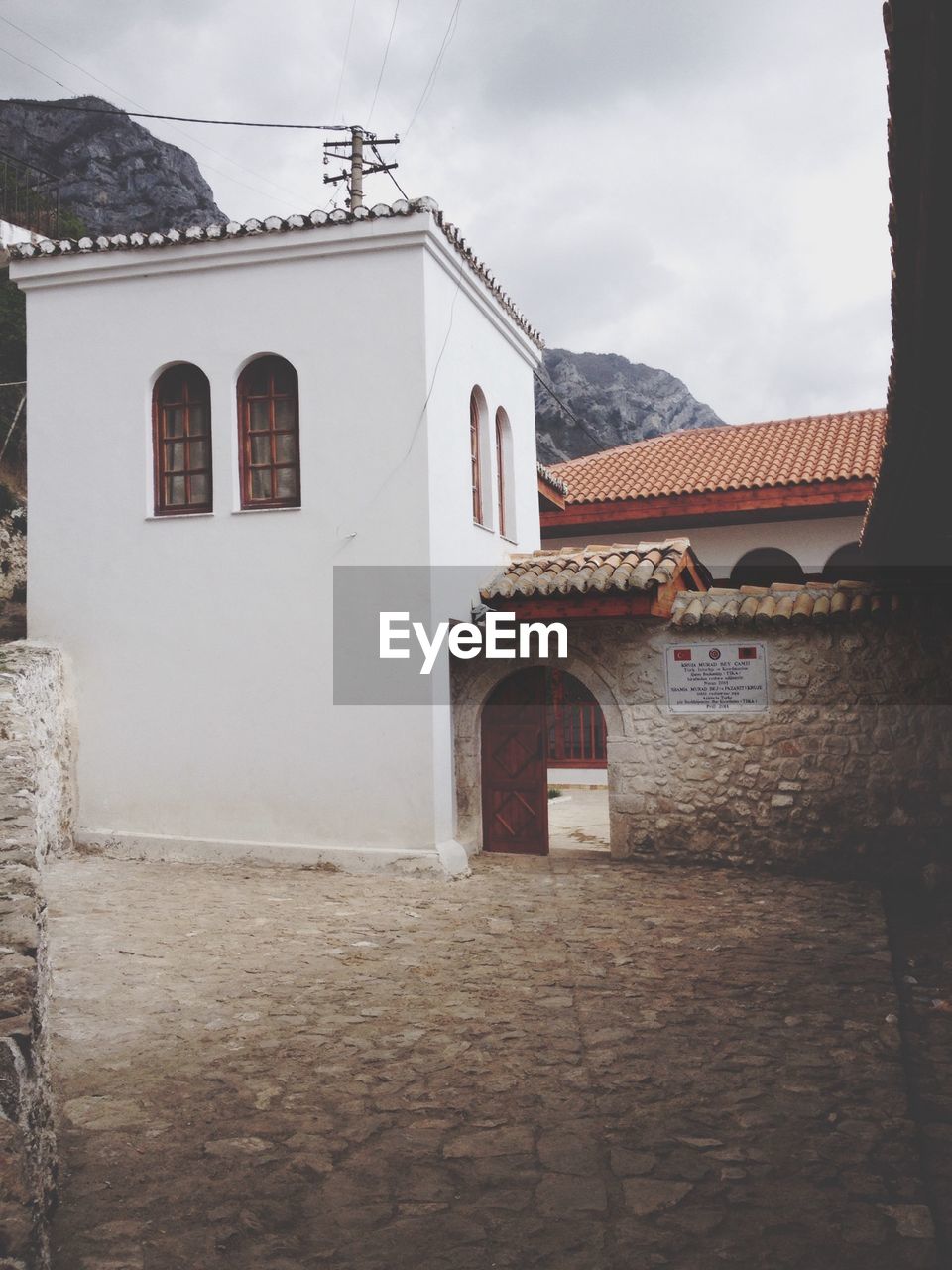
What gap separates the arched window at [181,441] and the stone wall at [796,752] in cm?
389

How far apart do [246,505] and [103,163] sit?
33.6m

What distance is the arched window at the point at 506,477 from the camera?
1151 centimetres

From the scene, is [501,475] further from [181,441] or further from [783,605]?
[783,605]

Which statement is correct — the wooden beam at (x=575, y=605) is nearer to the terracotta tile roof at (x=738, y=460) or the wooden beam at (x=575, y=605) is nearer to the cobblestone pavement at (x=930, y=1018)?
the cobblestone pavement at (x=930, y=1018)

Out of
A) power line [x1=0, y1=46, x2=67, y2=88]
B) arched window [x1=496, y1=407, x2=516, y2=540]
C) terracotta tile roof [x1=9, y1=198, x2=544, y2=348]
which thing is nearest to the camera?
terracotta tile roof [x1=9, y1=198, x2=544, y2=348]

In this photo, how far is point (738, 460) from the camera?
16578mm

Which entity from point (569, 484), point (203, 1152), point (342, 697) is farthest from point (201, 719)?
point (569, 484)

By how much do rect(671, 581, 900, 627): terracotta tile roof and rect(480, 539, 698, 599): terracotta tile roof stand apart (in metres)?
0.40

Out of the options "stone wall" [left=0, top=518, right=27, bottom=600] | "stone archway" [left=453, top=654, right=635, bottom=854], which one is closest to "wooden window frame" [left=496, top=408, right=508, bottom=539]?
"stone archway" [left=453, top=654, right=635, bottom=854]

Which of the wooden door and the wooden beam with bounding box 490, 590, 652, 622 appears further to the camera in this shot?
the wooden door

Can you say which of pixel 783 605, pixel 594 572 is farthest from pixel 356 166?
pixel 783 605

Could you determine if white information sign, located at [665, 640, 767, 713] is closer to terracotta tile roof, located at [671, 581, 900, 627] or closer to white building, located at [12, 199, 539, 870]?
terracotta tile roof, located at [671, 581, 900, 627]

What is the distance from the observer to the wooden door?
983cm

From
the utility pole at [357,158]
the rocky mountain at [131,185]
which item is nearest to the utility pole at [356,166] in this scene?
the utility pole at [357,158]
